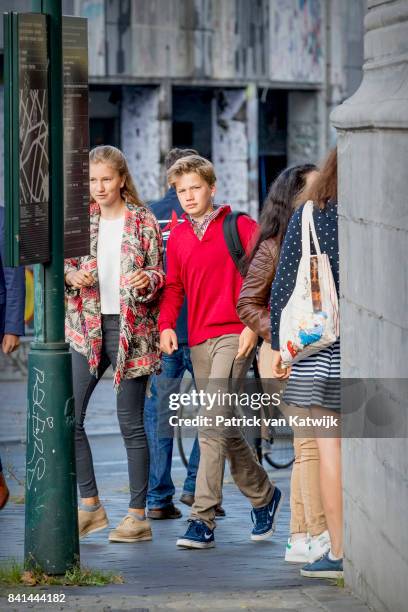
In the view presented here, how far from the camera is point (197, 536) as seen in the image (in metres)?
8.49

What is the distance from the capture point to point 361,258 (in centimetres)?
658

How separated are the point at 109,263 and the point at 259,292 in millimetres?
955

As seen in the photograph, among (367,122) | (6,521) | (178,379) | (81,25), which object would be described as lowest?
(6,521)

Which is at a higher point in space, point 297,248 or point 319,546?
point 297,248

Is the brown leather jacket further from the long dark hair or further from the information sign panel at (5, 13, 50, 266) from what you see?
the information sign panel at (5, 13, 50, 266)

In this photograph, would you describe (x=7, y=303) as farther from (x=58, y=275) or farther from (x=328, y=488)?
(x=328, y=488)

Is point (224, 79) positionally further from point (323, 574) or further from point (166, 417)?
point (323, 574)


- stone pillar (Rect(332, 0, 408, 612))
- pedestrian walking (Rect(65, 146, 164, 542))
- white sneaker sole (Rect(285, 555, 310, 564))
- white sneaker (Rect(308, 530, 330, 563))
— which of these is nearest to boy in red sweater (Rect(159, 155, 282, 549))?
A: pedestrian walking (Rect(65, 146, 164, 542))

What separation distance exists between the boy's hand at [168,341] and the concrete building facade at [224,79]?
12.3 metres

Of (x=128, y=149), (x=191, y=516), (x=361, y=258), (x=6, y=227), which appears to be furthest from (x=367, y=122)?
(x=128, y=149)

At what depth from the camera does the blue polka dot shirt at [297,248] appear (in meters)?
7.29

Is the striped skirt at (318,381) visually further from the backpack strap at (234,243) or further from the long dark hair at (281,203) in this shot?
the backpack strap at (234,243)

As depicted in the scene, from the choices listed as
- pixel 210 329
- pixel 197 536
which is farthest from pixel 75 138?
pixel 197 536

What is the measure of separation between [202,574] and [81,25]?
2.53 meters
